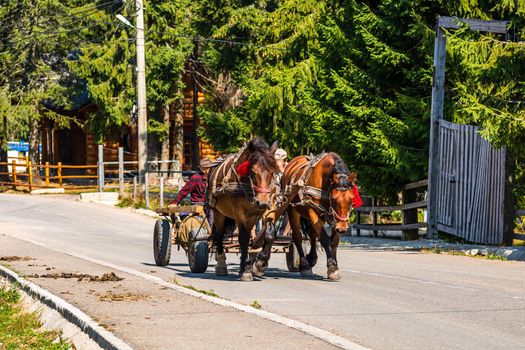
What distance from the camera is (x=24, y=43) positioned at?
5703 centimetres

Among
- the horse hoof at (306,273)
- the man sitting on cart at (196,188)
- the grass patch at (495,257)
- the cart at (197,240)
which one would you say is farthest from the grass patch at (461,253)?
the man sitting on cart at (196,188)

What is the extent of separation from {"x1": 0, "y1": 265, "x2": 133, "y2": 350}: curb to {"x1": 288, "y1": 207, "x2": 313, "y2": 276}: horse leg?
4161mm

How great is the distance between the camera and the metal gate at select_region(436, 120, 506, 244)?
2195 cm

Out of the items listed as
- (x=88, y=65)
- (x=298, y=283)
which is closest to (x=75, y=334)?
(x=298, y=283)

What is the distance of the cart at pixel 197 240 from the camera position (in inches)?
645

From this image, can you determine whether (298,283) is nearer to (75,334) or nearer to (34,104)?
(75,334)

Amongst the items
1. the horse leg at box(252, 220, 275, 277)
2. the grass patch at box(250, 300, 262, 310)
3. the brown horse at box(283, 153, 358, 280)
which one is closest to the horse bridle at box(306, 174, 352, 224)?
the brown horse at box(283, 153, 358, 280)

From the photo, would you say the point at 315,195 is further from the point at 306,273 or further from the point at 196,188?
the point at 196,188

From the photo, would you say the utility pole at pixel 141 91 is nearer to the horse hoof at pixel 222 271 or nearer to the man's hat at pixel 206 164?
the man's hat at pixel 206 164

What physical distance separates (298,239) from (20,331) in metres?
5.53

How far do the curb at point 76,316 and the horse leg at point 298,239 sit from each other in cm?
416

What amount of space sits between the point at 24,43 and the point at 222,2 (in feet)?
58.4

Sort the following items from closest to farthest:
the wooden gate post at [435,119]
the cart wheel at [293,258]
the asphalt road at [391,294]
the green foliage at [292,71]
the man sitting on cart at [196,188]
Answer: the asphalt road at [391,294], the cart wheel at [293,258], the man sitting on cart at [196,188], the green foliage at [292,71], the wooden gate post at [435,119]

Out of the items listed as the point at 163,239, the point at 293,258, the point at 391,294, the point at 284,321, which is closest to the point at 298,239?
the point at 293,258
